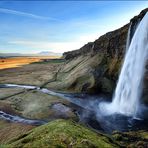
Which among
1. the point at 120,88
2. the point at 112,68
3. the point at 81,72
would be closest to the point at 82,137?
the point at 120,88

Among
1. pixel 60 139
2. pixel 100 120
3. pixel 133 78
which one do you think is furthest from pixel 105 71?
pixel 60 139

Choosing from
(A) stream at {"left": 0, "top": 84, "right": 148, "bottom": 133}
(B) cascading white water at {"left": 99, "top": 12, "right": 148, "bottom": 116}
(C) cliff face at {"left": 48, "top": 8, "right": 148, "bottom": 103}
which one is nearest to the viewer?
(A) stream at {"left": 0, "top": 84, "right": 148, "bottom": 133}

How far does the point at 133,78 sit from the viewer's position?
105 ft

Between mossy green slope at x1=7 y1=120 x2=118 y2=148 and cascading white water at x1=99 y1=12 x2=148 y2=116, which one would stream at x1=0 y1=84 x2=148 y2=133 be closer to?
cascading white water at x1=99 y1=12 x2=148 y2=116

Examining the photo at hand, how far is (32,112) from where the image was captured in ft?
91.4

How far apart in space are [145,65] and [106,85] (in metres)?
11.0

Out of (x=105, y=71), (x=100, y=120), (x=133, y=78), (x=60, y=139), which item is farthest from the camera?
(x=105, y=71)

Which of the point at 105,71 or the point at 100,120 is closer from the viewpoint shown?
the point at 100,120

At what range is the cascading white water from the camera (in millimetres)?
29683

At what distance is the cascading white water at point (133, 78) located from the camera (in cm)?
2968

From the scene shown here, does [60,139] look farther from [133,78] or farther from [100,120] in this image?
[133,78]

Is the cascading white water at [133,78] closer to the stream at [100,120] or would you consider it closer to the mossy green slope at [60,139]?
the stream at [100,120]

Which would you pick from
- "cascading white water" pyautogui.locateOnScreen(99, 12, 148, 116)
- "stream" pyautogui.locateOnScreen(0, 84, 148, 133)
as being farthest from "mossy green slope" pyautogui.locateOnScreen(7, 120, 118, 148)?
"cascading white water" pyautogui.locateOnScreen(99, 12, 148, 116)

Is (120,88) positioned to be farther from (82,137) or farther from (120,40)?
(82,137)
